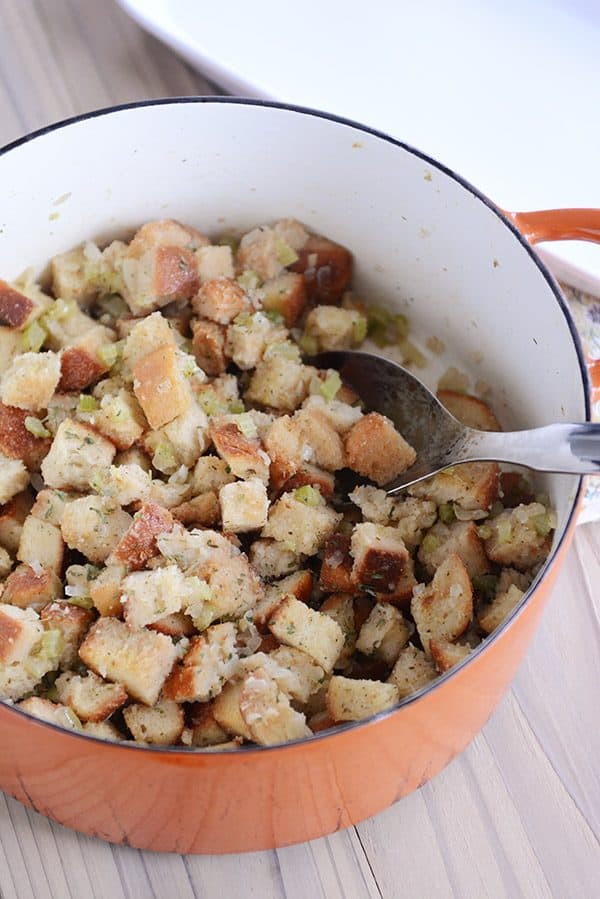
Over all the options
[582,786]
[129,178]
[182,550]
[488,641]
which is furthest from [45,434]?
[582,786]

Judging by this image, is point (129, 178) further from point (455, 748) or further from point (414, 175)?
point (455, 748)

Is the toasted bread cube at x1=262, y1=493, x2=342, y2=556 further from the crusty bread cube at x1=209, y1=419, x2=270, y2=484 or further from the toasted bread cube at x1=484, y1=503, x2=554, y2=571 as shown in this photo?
the toasted bread cube at x1=484, y1=503, x2=554, y2=571

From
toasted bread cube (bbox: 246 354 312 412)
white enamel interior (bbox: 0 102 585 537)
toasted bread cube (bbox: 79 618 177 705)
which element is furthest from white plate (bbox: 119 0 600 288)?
toasted bread cube (bbox: 79 618 177 705)

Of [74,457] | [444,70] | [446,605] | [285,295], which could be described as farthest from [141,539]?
[444,70]

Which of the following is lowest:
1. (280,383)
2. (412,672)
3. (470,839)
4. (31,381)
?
(470,839)

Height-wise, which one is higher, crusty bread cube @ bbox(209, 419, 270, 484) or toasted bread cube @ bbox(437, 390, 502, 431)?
crusty bread cube @ bbox(209, 419, 270, 484)

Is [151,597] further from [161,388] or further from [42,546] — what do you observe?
[161,388]

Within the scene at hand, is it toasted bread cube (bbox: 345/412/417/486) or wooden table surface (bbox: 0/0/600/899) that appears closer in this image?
wooden table surface (bbox: 0/0/600/899)
